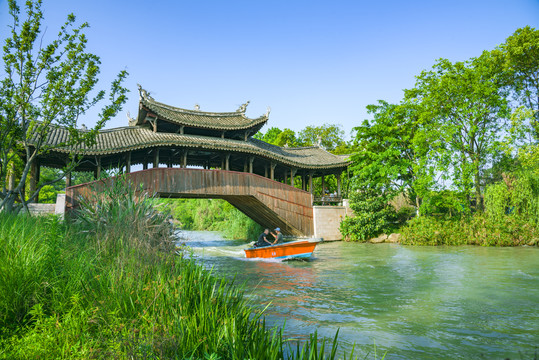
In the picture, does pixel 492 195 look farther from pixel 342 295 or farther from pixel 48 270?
pixel 48 270

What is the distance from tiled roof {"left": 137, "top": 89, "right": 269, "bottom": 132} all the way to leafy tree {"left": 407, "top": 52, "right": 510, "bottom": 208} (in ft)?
35.9

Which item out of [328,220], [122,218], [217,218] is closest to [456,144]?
[328,220]

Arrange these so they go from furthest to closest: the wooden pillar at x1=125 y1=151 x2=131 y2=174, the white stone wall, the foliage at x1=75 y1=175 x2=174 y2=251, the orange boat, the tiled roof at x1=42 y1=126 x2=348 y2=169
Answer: the white stone wall < the wooden pillar at x1=125 y1=151 x2=131 y2=174 < the tiled roof at x1=42 y1=126 x2=348 y2=169 < the orange boat < the foliage at x1=75 y1=175 x2=174 y2=251

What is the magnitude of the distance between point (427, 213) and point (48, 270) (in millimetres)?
21487

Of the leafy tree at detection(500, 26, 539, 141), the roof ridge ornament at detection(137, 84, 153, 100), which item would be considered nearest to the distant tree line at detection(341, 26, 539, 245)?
the leafy tree at detection(500, 26, 539, 141)

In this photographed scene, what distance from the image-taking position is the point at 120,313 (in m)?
3.57

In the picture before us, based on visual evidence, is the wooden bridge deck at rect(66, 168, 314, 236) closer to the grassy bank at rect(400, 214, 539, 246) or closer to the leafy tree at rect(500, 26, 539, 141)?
the grassy bank at rect(400, 214, 539, 246)

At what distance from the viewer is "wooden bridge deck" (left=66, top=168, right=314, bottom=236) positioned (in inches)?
669

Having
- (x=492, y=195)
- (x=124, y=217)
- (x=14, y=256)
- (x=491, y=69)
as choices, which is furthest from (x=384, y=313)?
(x=491, y=69)

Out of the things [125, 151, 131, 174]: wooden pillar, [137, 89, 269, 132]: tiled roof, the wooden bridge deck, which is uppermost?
[137, 89, 269, 132]: tiled roof

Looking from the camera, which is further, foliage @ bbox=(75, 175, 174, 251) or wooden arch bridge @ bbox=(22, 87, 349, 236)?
wooden arch bridge @ bbox=(22, 87, 349, 236)

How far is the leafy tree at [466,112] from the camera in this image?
2002 cm

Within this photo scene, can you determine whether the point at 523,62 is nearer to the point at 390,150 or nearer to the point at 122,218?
the point at 390,150

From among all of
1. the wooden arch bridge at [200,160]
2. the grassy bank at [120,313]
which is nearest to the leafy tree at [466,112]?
the wooden arch bridge at [200,160]
